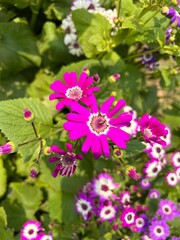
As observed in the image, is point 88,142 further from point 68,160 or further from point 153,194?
point 153,194

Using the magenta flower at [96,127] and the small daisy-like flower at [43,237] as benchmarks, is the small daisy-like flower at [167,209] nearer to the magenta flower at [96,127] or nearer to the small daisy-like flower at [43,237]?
the small daisy-like flower at [43,237]

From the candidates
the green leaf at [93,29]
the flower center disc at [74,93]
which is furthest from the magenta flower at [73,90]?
the green leaf at [93,29]

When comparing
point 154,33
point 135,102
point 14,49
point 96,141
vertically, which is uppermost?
point 154,33

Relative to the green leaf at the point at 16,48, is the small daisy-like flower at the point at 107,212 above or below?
below

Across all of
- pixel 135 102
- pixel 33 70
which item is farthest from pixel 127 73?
pixel 33 70

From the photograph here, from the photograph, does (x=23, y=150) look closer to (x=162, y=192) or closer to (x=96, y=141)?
(x=96, y=141)

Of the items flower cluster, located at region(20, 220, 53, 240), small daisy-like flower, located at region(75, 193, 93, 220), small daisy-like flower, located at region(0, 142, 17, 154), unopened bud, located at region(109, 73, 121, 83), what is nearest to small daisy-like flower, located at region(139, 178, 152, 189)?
small daisy-like flower, located at region(75, 193, 93, 220)
